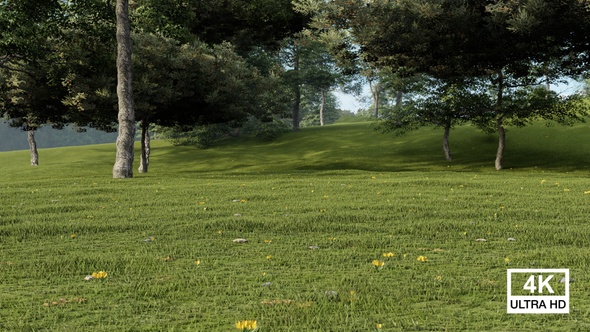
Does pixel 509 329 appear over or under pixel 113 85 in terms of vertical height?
under

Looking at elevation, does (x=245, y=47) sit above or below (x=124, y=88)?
above

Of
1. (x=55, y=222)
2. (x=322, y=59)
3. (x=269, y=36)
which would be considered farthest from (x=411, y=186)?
(x=322, y=59)

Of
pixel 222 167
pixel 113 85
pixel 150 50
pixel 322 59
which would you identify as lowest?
pixel 222 167

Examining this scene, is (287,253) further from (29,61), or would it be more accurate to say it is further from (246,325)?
(29,61)

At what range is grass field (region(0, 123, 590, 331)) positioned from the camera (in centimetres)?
535

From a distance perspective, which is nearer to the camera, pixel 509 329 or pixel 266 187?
pixel 509 329

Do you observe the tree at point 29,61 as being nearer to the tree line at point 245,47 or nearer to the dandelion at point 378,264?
the tree line at point 245,47

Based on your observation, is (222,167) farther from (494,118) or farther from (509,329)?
(509,329)

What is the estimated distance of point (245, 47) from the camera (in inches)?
1353

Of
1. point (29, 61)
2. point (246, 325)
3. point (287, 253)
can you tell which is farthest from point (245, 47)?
point (246, 325)

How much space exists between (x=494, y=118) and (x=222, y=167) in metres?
24.0

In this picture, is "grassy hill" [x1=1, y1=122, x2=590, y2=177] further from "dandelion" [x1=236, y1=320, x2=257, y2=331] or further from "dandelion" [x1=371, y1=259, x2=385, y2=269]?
"dandelion" [x1=236, y1=320, x2=257, y2=331]

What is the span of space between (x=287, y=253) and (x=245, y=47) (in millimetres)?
27972

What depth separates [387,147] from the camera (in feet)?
165
